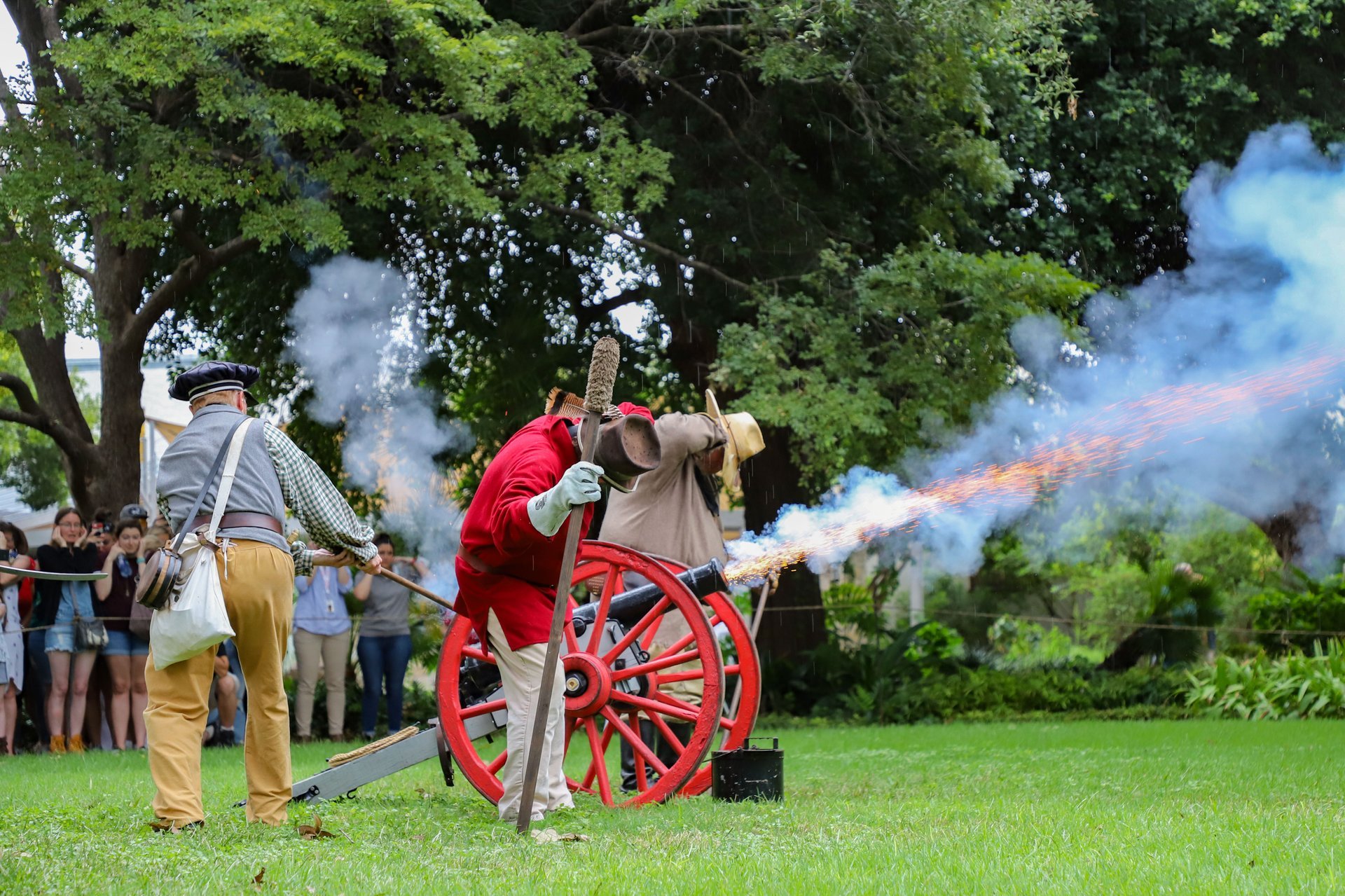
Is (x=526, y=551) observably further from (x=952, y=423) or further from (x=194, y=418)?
(x=952, y=423)

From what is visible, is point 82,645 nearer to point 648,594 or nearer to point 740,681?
point 648,594

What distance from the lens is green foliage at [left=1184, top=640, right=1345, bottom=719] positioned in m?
12.5

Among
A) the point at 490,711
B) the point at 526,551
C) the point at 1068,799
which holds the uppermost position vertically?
the point at 526,551

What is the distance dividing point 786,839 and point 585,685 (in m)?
1.43

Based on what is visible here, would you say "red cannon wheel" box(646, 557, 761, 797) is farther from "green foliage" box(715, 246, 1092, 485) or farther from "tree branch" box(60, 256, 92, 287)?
"tree branch" box(60, 256, 92, 287)

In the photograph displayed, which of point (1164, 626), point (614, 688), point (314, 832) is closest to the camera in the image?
point (314, 832)

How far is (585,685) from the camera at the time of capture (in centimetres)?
592

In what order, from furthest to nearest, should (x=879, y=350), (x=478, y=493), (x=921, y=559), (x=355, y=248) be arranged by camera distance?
(x=921, y=559) → (x=355, y=248) → (x=879, y=350) → (x=478, y=493)

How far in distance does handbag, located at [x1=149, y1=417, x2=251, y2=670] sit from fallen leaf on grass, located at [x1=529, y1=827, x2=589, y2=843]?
50.4 inches

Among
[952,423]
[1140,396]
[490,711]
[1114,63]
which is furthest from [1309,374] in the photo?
[490,711]

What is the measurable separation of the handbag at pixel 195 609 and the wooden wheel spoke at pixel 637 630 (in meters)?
1.55

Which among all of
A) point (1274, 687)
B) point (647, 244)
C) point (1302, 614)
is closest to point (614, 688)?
point (647, 244)

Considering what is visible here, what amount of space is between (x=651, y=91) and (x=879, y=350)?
337cm

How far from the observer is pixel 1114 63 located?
1330 centimetres
